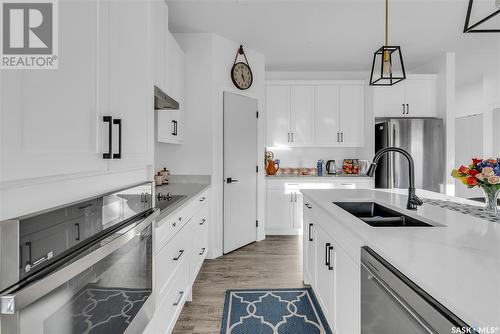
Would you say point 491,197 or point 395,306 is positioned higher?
point 491,197

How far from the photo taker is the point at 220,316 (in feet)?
7.15

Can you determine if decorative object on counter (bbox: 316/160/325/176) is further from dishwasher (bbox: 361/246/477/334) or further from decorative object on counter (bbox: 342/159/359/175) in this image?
dishwasher (bbox: 361/246/477/334)

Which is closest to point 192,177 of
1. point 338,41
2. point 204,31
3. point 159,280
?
point 204,31

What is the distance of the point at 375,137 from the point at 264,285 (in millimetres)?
3007

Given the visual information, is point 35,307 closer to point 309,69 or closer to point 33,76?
point 33,76

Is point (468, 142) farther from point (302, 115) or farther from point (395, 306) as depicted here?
point (395, 306)

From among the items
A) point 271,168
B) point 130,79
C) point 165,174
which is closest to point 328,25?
point 271,168

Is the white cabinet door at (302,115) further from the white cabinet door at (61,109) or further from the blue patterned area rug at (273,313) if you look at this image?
the white cabinet door at (61,109)

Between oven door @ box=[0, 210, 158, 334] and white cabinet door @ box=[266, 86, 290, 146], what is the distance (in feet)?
11.4

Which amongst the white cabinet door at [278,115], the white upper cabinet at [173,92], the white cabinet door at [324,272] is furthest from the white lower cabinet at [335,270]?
the white cabinet door at [278,115]

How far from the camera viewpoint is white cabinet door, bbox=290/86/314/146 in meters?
4.67

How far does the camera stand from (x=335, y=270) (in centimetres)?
167

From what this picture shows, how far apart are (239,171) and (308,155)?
179 centimetres

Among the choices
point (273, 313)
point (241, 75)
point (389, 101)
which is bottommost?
point (273, 313)
